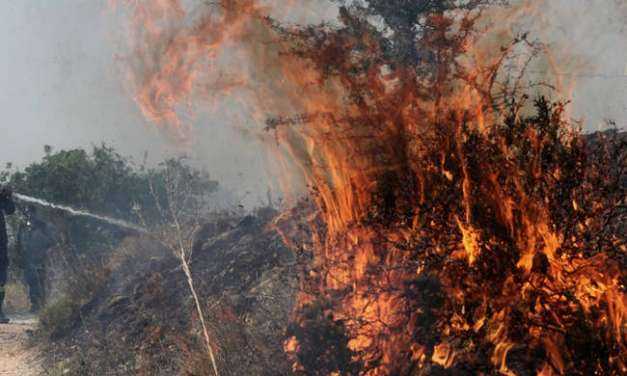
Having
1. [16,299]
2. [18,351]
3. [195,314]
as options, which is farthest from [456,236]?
[16,299]

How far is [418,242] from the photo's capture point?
5.52 metres

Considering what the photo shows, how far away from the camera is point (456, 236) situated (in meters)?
5.19

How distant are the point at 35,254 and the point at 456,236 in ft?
44.9

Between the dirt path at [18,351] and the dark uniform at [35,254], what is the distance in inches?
45.9

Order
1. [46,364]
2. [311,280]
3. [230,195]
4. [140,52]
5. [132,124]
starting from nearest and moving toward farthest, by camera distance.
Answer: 1. [311,280]
2. [46,364]
3. [140,52]
4. [230,195]
5. [132,124]

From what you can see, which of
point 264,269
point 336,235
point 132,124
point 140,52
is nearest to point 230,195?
point 140,52

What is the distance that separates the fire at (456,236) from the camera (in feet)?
14.4

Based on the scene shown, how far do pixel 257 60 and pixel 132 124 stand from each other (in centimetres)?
6007

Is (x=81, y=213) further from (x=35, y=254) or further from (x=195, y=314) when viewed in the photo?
(x=195, y=314)

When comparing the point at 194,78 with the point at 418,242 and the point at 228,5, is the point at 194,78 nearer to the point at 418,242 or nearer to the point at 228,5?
the point at 228,5

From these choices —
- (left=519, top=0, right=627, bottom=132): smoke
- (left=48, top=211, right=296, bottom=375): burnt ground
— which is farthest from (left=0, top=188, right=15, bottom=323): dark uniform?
(left=519, top=0, right=627, bottom=132): smoke

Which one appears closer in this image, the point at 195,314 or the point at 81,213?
the point at 195,314

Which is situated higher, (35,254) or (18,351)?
(35,254)

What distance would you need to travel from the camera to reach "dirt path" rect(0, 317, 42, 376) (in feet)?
31.9
